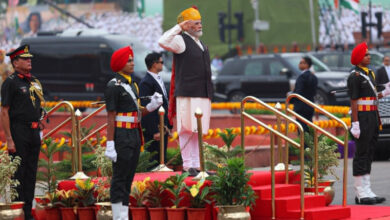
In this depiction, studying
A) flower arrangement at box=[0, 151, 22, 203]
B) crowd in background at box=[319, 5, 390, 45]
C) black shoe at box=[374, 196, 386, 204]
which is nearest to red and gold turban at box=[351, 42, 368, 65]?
black shoe at box=[374, 196, 386, 204]

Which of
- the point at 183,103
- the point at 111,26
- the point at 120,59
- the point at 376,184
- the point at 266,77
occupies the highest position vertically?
the point at 111,26

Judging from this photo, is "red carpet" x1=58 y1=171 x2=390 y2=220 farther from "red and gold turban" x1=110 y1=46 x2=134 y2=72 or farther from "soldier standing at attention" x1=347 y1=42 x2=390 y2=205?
"red and gold turban" x1=110 y1=46 x2=134 y2=72

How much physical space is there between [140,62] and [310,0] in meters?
25.8

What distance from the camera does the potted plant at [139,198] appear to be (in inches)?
491

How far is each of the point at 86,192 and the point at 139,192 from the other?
0.70 meters

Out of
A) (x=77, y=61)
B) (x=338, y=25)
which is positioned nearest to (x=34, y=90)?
(x=77, y=61)

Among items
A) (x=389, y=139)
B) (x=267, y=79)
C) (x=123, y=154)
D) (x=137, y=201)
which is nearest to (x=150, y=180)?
(x=137, y=201)

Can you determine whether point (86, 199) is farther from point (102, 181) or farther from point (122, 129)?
point (122, 129)

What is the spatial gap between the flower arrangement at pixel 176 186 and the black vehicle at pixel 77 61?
73.7 feet

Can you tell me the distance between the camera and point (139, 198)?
12.5 meters

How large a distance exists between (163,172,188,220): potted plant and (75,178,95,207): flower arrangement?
37.8 inches

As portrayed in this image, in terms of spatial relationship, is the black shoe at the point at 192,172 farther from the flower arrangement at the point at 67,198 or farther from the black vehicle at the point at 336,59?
the black vehicle at the point at 336,59

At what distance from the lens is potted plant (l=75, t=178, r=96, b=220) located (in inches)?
505

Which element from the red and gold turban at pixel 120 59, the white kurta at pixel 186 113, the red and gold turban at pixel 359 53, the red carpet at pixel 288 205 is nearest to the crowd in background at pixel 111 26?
the red and gold turban at pixel 359 53
